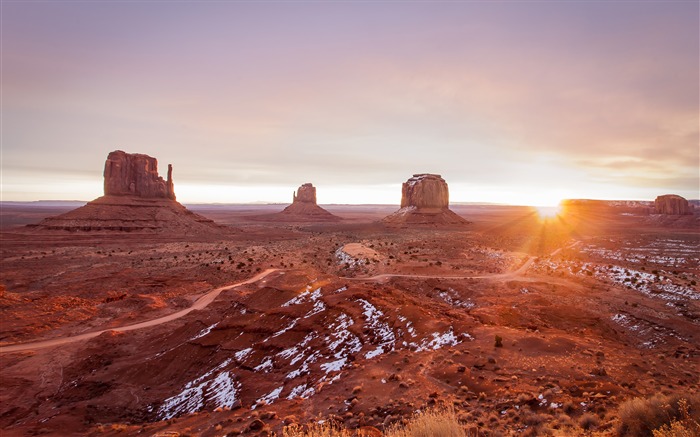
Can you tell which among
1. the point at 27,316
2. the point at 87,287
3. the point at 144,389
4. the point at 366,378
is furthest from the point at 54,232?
the point at 366,378

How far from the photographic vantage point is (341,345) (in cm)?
1616

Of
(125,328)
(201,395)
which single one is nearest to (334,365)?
(201,395)

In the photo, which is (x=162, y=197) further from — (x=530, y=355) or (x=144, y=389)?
(x=530, y=355)

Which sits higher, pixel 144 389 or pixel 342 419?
pixel 342 419

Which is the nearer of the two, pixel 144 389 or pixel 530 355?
pixel 530 355

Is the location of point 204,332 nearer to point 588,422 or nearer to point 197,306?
point 197,306

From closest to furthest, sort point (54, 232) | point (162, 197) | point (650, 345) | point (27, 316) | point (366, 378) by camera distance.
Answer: point (366, 378) → point (650, 345) → point (27, 316) → point (54, 232) → point (162, 197)

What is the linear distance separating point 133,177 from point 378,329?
9393 cm

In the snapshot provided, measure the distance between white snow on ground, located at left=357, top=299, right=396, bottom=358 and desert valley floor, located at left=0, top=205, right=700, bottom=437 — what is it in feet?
0.34

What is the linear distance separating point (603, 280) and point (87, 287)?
51046 mm

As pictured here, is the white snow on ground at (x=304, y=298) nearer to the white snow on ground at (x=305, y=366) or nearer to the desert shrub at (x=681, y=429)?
the white snow on ground at (x=305, y=366)

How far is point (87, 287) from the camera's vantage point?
33250 mm

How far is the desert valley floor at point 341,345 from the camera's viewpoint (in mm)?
9945

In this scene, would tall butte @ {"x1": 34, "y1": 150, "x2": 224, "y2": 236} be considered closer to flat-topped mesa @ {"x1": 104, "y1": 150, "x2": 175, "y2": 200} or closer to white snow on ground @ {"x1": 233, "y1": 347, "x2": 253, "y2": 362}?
flat-topped mesa @ {"x1": 104, "y1": 150, "x2": 175, "y2": 200}
